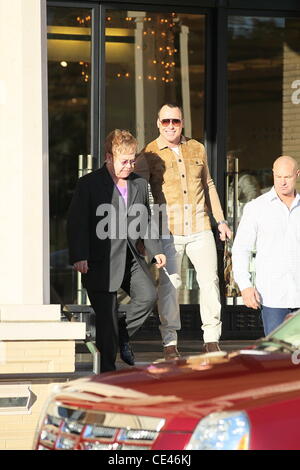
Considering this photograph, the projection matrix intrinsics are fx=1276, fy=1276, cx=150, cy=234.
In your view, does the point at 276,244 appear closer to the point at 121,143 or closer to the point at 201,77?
the point at 121,143

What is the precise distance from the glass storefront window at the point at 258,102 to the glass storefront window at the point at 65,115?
58.5 inches

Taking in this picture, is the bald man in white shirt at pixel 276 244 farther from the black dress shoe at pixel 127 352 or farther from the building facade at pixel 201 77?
the building facade at pixel 201 77

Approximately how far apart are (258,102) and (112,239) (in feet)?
14.6

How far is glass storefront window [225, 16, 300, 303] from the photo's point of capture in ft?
42.0

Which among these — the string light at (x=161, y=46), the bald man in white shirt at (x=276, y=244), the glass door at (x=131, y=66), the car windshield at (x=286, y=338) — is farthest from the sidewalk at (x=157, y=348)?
the car windshield at (x=286, y=338)

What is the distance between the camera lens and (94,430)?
5.18 meters

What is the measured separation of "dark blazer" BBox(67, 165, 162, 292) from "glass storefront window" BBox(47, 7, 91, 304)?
9.97ft

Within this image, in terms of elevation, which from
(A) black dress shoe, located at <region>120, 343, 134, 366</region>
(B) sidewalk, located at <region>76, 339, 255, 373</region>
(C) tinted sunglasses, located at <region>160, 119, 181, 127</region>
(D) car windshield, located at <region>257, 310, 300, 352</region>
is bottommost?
(B) sidewalk, located at <region>76, 339, 255, 373</region>

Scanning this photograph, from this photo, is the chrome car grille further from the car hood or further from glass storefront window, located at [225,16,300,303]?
glass storefront window, located at [225,16,300,303]

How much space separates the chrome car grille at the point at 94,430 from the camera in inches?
197

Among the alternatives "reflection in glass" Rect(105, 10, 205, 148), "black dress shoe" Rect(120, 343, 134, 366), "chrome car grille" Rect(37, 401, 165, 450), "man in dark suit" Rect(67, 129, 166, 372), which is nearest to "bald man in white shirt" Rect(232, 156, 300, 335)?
"man in dark suit" Rect(67, 129, 166, 372)

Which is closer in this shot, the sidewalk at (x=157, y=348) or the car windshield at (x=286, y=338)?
the car windshield at (x=286, y=338)
